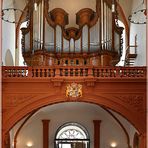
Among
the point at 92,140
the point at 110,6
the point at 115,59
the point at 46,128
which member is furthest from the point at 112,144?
the point at 110,6

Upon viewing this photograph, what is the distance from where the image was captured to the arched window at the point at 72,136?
22.0 m

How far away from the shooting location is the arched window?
2195 centimetres

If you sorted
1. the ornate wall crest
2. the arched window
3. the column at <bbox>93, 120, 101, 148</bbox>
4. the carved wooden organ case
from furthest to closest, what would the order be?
1. the arched window
2. the column at <bbox>93, 120, 101, 148</bbox>
3. the carved wooden organ case
4. the ornate wall crest

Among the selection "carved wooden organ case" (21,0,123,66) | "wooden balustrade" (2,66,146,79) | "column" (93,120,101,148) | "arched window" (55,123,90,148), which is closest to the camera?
"wooden balustrade" (2,66,146,79)

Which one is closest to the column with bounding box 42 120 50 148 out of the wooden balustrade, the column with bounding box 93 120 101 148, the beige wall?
the beige wall

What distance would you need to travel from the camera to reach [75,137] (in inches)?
871

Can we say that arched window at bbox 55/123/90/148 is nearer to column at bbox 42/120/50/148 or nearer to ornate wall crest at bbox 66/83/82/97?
column at bbox 42/120/50/148

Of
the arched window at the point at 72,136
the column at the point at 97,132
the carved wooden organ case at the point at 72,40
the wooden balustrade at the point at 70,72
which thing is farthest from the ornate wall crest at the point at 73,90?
the arched window at the point at 72,136

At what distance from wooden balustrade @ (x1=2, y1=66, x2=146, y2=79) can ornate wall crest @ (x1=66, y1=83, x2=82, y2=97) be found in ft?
1.21

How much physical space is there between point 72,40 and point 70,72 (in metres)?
2.66

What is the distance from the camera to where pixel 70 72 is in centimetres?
1678

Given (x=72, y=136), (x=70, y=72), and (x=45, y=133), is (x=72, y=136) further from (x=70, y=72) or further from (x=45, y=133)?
(x=70, y=72)

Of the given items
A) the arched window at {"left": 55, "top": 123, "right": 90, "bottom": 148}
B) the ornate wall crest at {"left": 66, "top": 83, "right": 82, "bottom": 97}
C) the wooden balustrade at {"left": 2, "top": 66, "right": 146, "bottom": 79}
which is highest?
the wooden balustrade at {"left": 2, "top": 66, "right": 146, "bottom": 79}

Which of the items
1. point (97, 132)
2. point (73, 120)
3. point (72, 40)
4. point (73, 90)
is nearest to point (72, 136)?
point (73, 120)
